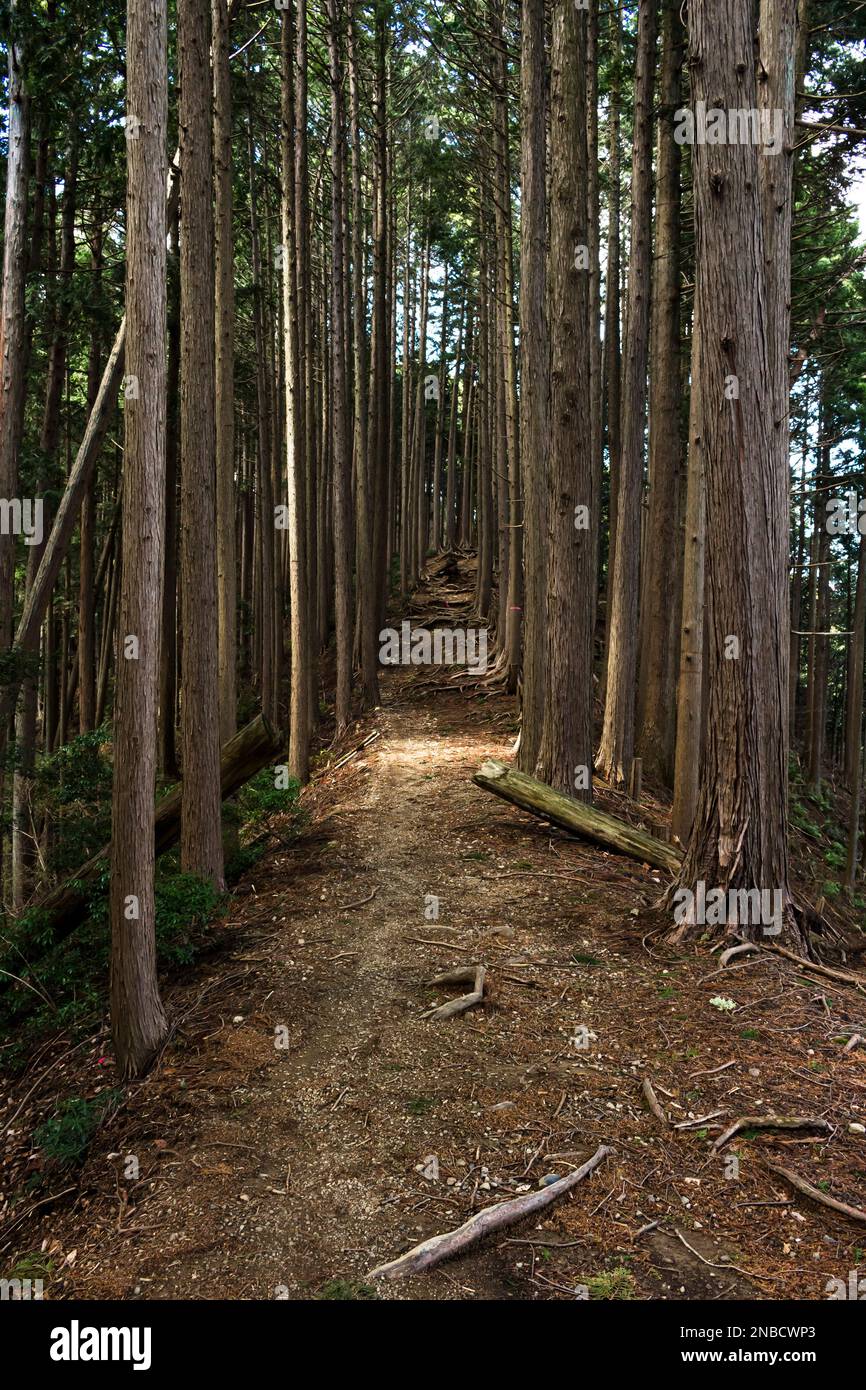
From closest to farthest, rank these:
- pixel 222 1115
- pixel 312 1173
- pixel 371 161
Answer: pixel 312 1173 → pixel 222 1115 → pixel 371 161

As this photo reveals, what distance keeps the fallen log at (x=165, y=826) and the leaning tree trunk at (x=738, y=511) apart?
4.97 metres

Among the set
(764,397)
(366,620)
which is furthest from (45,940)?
(366,620)

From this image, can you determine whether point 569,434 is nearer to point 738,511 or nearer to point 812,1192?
point 738,511

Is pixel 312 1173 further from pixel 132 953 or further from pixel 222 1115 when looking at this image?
pixel 132 953

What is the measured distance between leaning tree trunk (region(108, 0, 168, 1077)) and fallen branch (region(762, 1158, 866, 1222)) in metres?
3.66

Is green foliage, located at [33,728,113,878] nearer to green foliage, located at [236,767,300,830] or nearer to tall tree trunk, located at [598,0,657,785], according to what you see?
green foliage, located at [236,767,300,830]

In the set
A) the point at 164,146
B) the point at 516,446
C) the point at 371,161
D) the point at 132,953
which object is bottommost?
the point at 132,953

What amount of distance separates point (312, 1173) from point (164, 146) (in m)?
5.56

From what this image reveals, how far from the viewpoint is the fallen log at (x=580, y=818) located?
8.43 meters

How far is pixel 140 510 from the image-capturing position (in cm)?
500

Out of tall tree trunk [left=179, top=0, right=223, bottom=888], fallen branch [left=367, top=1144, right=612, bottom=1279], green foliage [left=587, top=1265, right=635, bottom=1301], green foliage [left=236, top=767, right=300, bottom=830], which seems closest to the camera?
green foliage [left=587, top=1265, right=635, bottom=1301]

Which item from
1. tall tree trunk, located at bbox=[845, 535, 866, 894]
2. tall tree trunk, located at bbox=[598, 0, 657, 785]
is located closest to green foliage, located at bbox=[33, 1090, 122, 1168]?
tall tree trunk, located at bbox=[598, 0, 657, 785]

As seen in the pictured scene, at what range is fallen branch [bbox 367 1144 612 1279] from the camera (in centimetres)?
327
